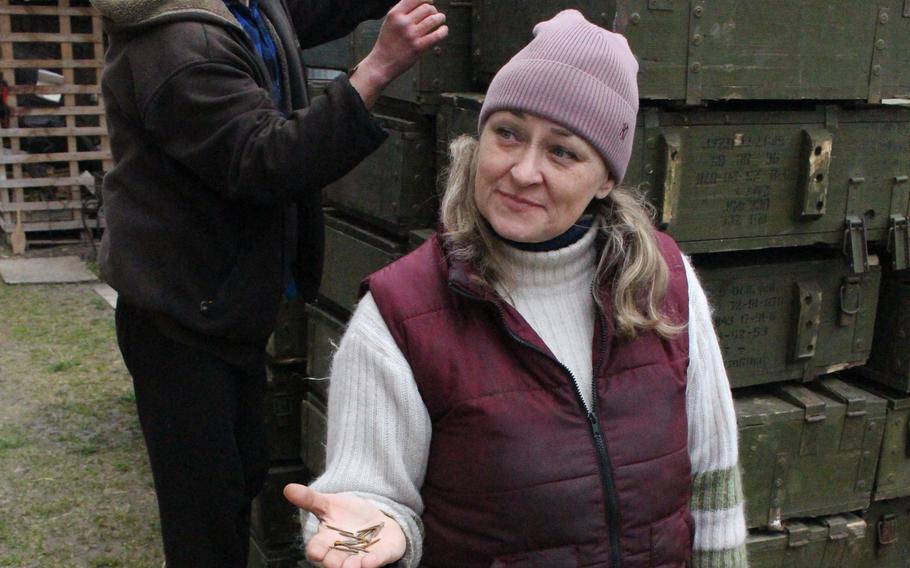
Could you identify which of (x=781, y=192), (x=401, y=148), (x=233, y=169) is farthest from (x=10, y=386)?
(x=781, y=192)

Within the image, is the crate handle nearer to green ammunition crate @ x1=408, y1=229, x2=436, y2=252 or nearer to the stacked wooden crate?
the stacked wooden crate

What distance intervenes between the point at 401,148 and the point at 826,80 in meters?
1.28

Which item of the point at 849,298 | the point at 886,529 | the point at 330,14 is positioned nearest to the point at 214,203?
the point at 330,14

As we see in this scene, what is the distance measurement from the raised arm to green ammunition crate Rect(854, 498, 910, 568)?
8.44ft

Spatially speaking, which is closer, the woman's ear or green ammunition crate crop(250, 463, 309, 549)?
the woman's ear

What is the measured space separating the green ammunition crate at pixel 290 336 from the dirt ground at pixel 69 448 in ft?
3.35

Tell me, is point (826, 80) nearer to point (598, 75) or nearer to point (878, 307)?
point (878, 307)

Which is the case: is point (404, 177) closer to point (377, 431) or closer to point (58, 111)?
point (377, 431)

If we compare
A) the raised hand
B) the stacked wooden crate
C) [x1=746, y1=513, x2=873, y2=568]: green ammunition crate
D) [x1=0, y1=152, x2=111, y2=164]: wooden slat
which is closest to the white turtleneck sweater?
the raised hand

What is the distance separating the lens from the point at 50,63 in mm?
9742

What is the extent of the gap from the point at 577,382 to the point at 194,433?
54.1 inches

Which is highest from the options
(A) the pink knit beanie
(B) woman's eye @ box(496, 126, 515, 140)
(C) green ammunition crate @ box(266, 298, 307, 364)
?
(A) the pink knit beanie

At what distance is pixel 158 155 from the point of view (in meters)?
2.63

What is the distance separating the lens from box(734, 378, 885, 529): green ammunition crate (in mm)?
3418
